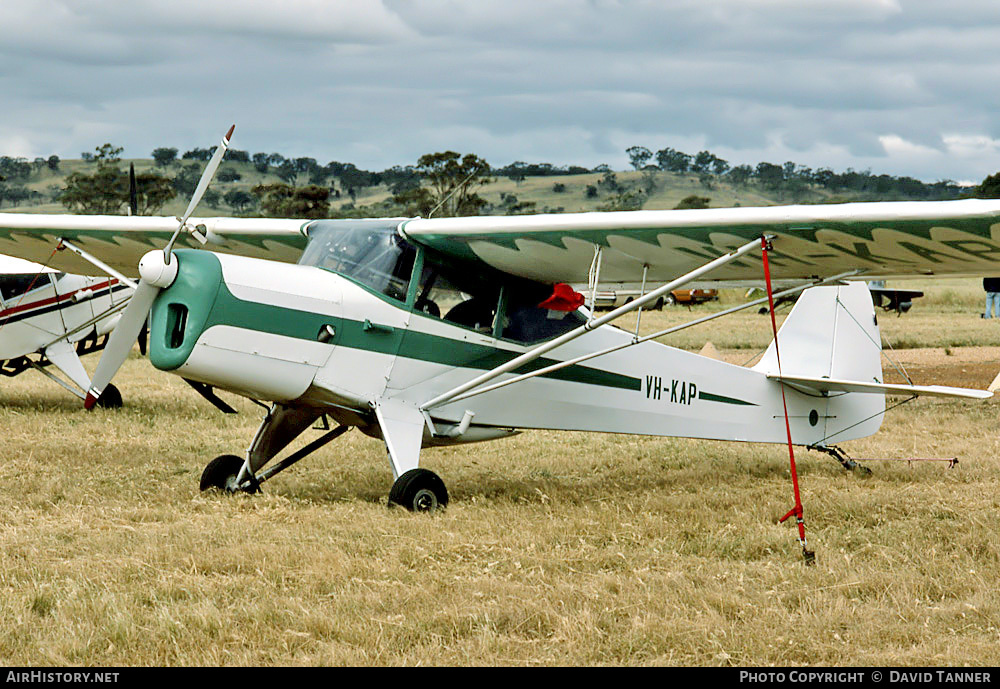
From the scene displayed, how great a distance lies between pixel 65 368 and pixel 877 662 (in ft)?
38.3

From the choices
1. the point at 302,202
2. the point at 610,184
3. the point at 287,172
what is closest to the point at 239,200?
the point at 287,172

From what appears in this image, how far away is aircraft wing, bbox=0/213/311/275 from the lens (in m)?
8.94

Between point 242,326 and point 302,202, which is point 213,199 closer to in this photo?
point 302,202

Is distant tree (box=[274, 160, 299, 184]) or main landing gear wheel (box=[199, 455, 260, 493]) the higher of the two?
distant tree (box=[274, 160, 299, 184])

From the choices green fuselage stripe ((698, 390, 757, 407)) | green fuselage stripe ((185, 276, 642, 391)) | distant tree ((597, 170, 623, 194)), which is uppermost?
distant tree ((597, 170, 623, 194))

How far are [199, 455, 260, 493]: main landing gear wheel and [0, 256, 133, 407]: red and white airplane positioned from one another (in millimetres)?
5625

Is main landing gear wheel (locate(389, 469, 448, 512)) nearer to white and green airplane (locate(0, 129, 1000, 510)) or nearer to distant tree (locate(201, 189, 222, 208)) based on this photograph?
white and green airplane (locate(0, 129, 1000, 510))

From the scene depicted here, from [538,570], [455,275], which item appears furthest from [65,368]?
[538,570]

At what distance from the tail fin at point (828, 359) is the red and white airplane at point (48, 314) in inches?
317

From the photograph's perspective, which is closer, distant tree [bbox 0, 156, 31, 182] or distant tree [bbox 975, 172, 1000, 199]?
distant tree [bbox 975, 172, 1000, 199]

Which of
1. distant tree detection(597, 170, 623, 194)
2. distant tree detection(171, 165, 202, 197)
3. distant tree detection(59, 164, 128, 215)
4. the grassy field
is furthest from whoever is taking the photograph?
distant tree detection(597, 170, 623, 194)

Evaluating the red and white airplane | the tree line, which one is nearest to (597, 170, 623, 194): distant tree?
the tree line

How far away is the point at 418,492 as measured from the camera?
699 centimetres
